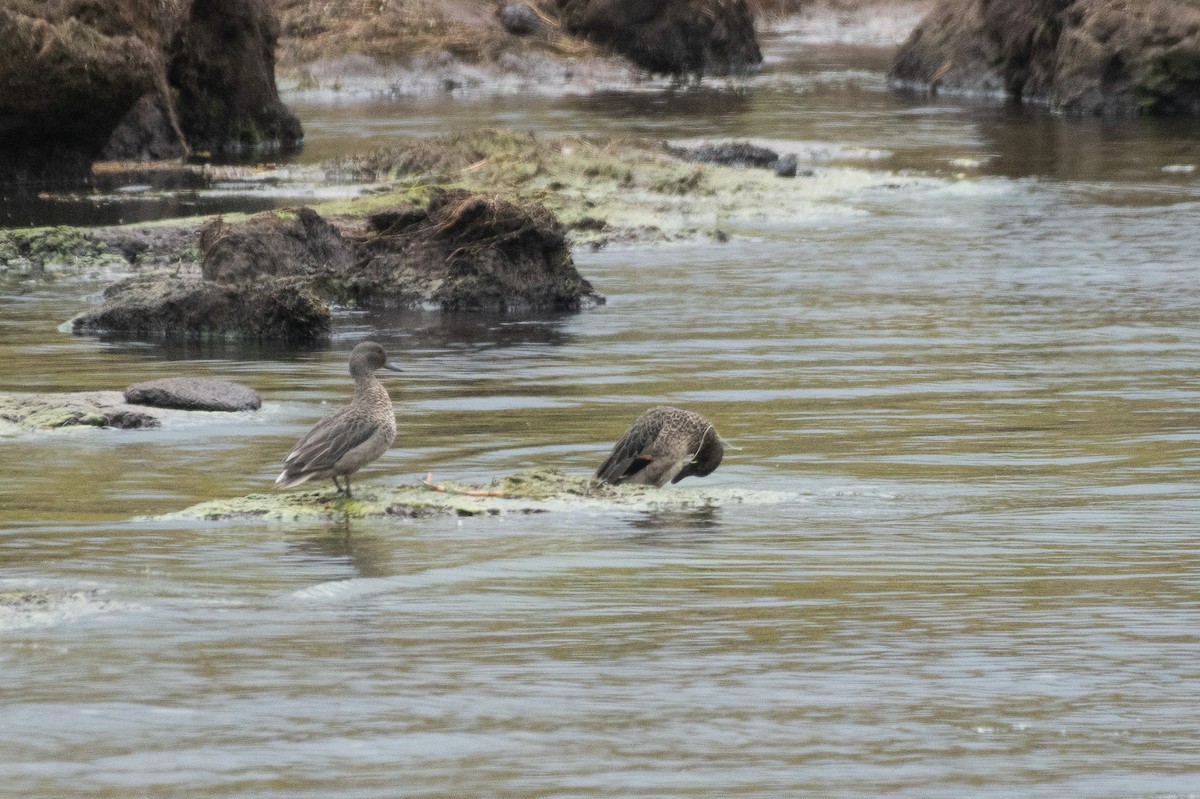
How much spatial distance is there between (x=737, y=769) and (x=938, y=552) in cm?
279

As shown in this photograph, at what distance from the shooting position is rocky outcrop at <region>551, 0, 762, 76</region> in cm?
5506

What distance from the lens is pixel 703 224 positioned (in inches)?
896

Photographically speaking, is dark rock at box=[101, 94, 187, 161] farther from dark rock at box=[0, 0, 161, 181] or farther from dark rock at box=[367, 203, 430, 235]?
dark rock at box=[367, 203, 430, 235]

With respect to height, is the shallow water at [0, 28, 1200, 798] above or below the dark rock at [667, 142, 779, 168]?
below

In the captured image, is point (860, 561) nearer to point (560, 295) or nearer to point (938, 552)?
point (938, 552)

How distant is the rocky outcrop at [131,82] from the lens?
28.3 meters

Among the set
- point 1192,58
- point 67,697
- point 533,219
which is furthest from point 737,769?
point 1192,58

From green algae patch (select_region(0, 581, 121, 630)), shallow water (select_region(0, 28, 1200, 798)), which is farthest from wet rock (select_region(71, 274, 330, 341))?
green algae patch (select_region(0, 581, 121, 630))

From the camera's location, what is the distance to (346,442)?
8.70 m

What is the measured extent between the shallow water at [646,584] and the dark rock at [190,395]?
19 cm

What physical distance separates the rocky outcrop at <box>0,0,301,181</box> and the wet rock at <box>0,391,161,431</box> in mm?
17283

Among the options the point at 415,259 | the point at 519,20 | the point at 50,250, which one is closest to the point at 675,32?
the point at 519,20

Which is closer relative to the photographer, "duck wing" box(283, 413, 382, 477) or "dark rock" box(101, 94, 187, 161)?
"duck wing" box(283, 413, 382, 477)

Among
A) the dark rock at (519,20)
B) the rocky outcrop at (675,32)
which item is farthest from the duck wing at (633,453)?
the rocky outcrop at (675,32)
